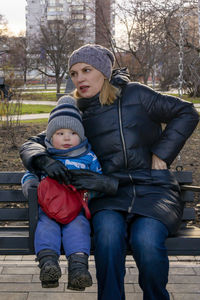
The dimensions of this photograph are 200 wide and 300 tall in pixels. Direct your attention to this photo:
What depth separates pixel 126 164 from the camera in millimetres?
2781

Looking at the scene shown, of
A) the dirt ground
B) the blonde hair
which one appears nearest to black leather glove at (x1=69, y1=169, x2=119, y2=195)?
the blonde hair

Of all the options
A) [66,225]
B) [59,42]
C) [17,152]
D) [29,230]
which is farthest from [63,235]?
[59,42]

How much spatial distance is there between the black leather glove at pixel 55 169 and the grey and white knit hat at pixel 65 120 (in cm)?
22

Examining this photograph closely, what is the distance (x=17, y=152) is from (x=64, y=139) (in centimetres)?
497

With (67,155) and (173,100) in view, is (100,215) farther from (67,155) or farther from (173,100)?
(173,100)

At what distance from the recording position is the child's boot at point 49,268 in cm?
223

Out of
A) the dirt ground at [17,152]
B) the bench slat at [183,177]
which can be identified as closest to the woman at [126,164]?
the bench slat at [183,177]

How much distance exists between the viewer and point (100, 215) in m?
2.55

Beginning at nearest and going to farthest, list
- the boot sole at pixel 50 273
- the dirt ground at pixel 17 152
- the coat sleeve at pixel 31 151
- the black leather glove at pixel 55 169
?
the boot sole at pixel 50 273, the black leather glove at pixel 55 169, the coat sleeve at pixel 31 151, the dirt ground at pixel 17 152

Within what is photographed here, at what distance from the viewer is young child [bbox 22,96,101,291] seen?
2.26 metres

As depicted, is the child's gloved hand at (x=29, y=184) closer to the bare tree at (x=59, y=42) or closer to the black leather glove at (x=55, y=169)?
the black leather glove at (x=55, y=169)

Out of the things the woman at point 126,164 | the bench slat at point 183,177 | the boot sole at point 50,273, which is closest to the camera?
the boot sole at point 50,273

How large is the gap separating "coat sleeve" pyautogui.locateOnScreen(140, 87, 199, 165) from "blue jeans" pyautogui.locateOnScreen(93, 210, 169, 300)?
566 millimetres

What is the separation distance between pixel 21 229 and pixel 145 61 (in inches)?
332
